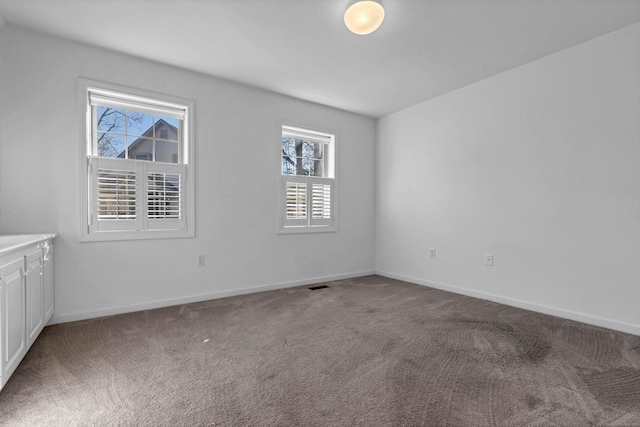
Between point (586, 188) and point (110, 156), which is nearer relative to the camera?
point (586, 188)

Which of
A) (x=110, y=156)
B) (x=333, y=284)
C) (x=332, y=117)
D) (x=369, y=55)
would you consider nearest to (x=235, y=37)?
(x=369, y=55)

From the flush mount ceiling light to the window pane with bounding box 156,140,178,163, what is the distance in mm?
2224

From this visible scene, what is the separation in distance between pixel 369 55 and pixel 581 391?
9.95ft

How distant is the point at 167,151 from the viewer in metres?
3.45

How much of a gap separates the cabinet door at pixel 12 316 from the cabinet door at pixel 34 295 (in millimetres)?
103

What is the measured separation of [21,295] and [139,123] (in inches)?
77.9

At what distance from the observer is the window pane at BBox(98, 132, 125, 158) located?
311 centimetres

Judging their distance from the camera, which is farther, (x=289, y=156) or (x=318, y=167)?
(x=318, y=167)

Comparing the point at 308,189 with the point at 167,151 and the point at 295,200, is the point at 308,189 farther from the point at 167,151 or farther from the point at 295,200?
the point at 167,151

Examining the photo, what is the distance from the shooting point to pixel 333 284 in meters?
4.39

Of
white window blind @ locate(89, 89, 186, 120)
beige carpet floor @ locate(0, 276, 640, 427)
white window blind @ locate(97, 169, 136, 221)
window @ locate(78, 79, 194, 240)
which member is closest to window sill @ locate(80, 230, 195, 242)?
window @ locate(78, 79, 194, 240)

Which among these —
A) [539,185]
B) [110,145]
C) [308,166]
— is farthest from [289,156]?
[539,185]

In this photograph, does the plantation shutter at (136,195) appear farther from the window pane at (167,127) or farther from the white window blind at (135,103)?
the white window blind at (135,103)

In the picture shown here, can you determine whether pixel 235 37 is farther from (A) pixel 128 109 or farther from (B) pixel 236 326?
(B) pixel 236 326
